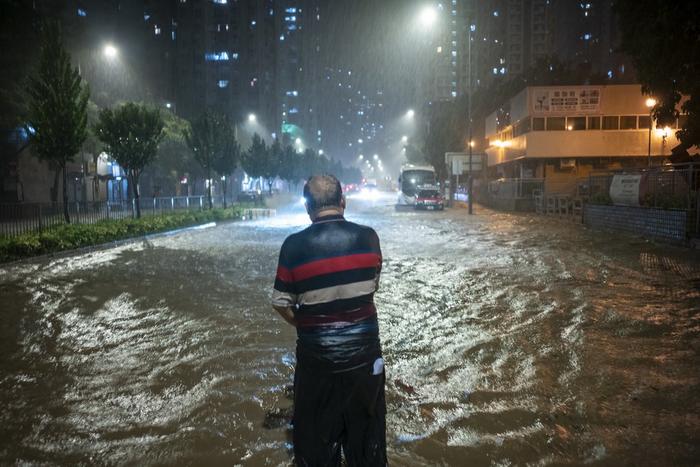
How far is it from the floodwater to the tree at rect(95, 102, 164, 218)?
41.3 ft

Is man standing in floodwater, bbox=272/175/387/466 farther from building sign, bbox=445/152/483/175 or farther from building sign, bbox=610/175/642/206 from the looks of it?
building sign, bbox=445/152/483/175

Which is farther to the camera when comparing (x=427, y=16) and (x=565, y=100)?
(x=565, y=100)

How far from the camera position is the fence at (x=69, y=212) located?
57.0ft

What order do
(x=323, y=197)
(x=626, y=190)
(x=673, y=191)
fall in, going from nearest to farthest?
1. (x=323, y=197)
2. (x=673, y=191)
3. (x=626, y=190)

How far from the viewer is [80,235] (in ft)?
58.6

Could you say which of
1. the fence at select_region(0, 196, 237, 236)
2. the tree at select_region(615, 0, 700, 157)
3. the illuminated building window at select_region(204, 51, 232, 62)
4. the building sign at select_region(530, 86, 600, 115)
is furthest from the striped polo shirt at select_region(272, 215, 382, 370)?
the illuminated building window at select_region(204, 51, 232, 62)

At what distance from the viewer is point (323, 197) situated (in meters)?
3.11

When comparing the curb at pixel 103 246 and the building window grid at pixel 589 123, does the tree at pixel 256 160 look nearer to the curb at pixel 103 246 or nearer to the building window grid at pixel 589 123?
the building window grid at pixel 589 123

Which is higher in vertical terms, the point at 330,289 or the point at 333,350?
the point at 330,289

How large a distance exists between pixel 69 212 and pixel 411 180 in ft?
100

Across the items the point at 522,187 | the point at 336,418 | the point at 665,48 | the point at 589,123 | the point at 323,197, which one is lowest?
the point at 336,418

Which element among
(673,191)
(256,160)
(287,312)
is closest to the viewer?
(287,312)

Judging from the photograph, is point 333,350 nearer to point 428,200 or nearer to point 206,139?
point 206,139

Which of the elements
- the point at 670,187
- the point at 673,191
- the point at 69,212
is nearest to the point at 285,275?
the point at 673,191
